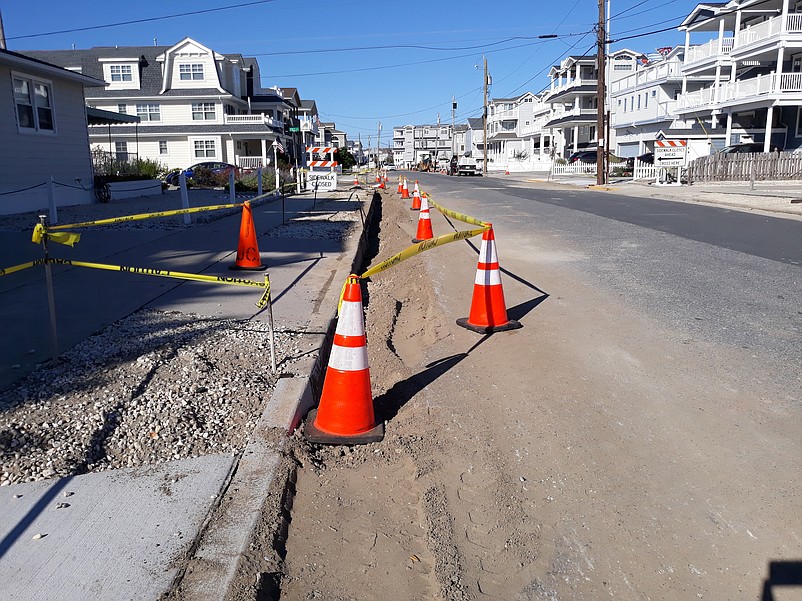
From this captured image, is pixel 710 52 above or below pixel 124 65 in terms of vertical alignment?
below

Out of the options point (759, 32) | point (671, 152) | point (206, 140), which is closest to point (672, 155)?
point (671, 152)

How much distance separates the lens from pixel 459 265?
35.2 feet

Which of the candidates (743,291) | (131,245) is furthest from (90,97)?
(743,291)

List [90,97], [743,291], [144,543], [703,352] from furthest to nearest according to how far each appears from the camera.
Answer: [90,97] < [743,291] < [703,352] < [144,543]

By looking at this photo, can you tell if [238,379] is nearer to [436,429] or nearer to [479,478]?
[436,429]

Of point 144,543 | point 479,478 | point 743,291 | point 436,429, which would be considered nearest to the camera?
point 144,543

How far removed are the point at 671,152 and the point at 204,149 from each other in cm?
3324

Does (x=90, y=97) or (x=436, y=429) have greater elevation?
(x=90, y=97)

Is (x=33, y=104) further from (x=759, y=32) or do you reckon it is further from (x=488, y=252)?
(x=759, y=32)

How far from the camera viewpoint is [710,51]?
46062 millimetres

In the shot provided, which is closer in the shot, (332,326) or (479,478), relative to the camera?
(479,478)

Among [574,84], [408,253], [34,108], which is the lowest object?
[408,253]

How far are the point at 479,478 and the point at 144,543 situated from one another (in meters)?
1.73

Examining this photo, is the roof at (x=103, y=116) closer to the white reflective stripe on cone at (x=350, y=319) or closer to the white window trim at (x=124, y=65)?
the white window trim at (x=124, y=65)
